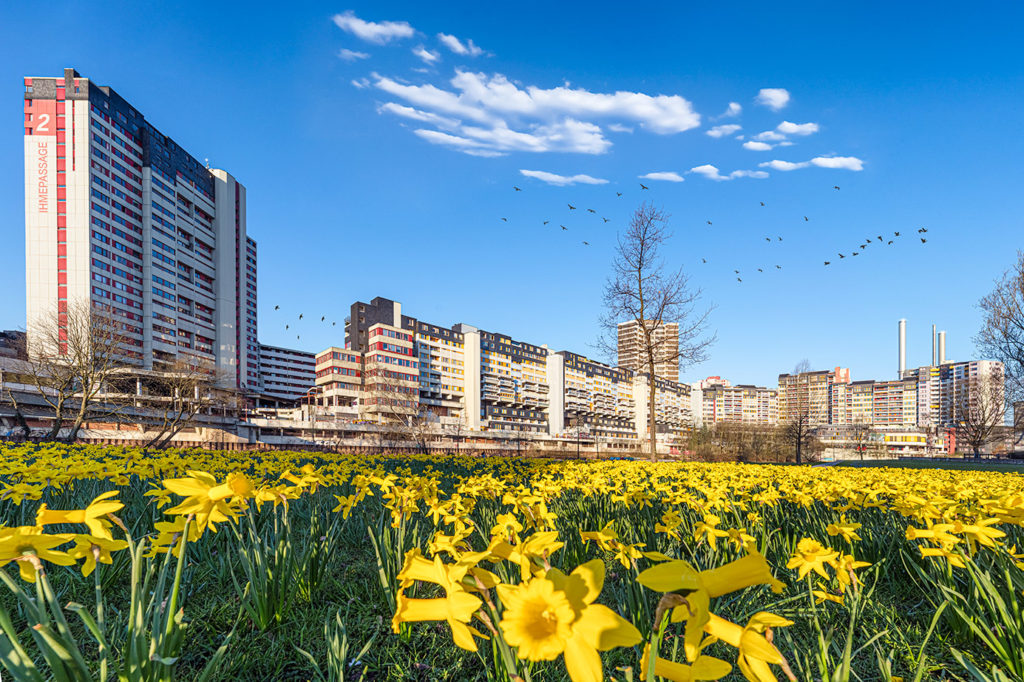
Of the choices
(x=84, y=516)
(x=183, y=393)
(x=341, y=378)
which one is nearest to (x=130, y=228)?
(x=341, y=378)

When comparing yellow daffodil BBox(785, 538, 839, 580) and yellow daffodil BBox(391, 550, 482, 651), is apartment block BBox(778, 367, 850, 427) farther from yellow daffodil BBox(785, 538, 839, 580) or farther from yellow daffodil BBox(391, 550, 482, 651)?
yellow daffodil BBox(391, 550, 482, 651)

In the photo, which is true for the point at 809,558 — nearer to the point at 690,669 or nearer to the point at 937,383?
the point at 690,669

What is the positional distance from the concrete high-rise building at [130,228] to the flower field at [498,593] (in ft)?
150

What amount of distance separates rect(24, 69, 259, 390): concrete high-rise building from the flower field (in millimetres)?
45645

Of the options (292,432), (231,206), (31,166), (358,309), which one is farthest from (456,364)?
(31,166)

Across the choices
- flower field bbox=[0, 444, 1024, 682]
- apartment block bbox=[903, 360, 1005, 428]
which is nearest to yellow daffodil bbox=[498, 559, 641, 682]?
flower field bbox=[0, 444, 1024, 682]

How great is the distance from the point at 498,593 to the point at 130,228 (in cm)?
6889

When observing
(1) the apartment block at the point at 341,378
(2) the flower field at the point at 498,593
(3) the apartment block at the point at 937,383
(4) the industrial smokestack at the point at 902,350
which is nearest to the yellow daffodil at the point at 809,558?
(2) the flower field at the point at 498,593

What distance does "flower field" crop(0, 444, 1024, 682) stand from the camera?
0.78 meters

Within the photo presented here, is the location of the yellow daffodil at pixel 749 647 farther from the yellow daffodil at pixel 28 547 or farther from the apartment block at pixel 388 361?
the apartment block at pixel 388 361

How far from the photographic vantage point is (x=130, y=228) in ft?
175

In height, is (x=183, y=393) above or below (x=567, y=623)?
below

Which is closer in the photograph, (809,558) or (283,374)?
(809,558)

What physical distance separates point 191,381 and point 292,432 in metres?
36.6
